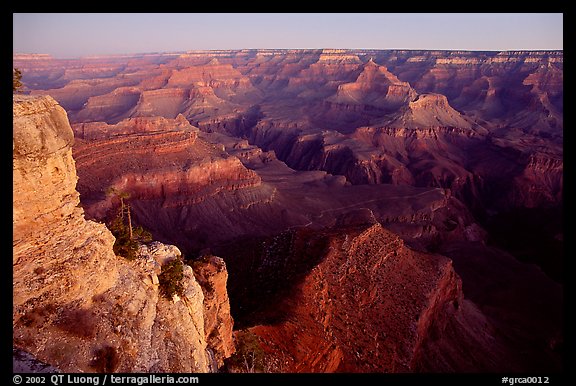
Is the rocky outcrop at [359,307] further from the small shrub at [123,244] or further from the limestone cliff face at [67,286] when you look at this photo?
the small shrub at [123,244]

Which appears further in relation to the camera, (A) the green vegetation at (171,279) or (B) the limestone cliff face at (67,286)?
(A) the green vegetation at (171,279)

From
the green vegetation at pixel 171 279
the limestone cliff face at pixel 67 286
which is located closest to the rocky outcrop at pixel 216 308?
the limestone cliff face at pixel 67 286

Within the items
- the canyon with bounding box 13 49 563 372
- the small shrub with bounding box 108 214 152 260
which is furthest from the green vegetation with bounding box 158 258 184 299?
the small shrub with bounding box 108 214 152 260

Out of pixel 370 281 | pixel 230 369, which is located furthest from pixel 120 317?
pixel 370 281

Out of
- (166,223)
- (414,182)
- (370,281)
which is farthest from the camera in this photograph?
(414,182)

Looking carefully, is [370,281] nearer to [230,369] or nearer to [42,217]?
[230,369]

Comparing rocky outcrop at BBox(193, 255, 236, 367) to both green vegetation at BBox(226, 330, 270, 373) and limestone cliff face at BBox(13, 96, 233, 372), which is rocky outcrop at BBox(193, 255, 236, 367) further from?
limestone cliff face at BBox(13, 96, 233, 372)
